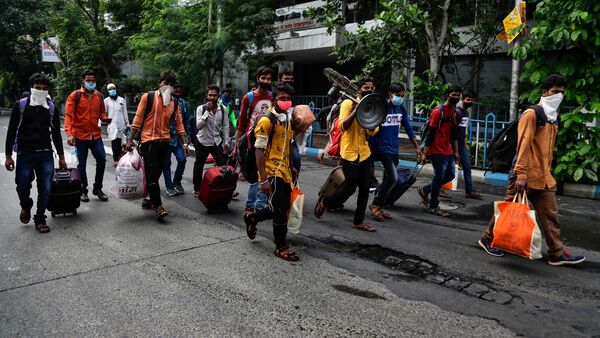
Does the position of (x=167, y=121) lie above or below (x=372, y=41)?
below

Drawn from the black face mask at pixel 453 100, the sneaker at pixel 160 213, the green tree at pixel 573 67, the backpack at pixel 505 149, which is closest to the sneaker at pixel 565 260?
the backpack at pixel 505 149

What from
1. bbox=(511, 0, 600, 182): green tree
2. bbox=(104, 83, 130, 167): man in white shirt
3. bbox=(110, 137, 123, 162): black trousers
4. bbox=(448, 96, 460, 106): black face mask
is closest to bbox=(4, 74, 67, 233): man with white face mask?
bbox=(104, 83, 130, 167): man in white shirt

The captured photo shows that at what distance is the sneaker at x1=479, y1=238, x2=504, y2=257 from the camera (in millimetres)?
5105

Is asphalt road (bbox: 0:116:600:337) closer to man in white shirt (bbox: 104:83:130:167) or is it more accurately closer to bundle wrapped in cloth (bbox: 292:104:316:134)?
bundle wrapped in cloth (bbox: 292:104:316:134)

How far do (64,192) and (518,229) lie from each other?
519 centimetres

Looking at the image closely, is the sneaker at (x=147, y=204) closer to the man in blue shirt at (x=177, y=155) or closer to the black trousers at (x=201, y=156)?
the man in blue shirt at (x=177, y=155)

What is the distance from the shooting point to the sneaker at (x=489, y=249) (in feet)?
16.8

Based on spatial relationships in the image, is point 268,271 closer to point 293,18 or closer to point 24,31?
point 293,18

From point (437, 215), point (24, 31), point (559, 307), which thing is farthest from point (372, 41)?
point (24, 31)

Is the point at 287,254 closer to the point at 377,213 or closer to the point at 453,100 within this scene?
the point at 377,213

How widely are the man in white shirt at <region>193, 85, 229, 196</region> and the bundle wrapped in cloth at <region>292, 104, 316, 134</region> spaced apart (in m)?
2.68

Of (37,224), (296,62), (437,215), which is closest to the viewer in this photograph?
(37,224)

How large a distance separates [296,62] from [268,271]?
19.1 m

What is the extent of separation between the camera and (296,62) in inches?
892
